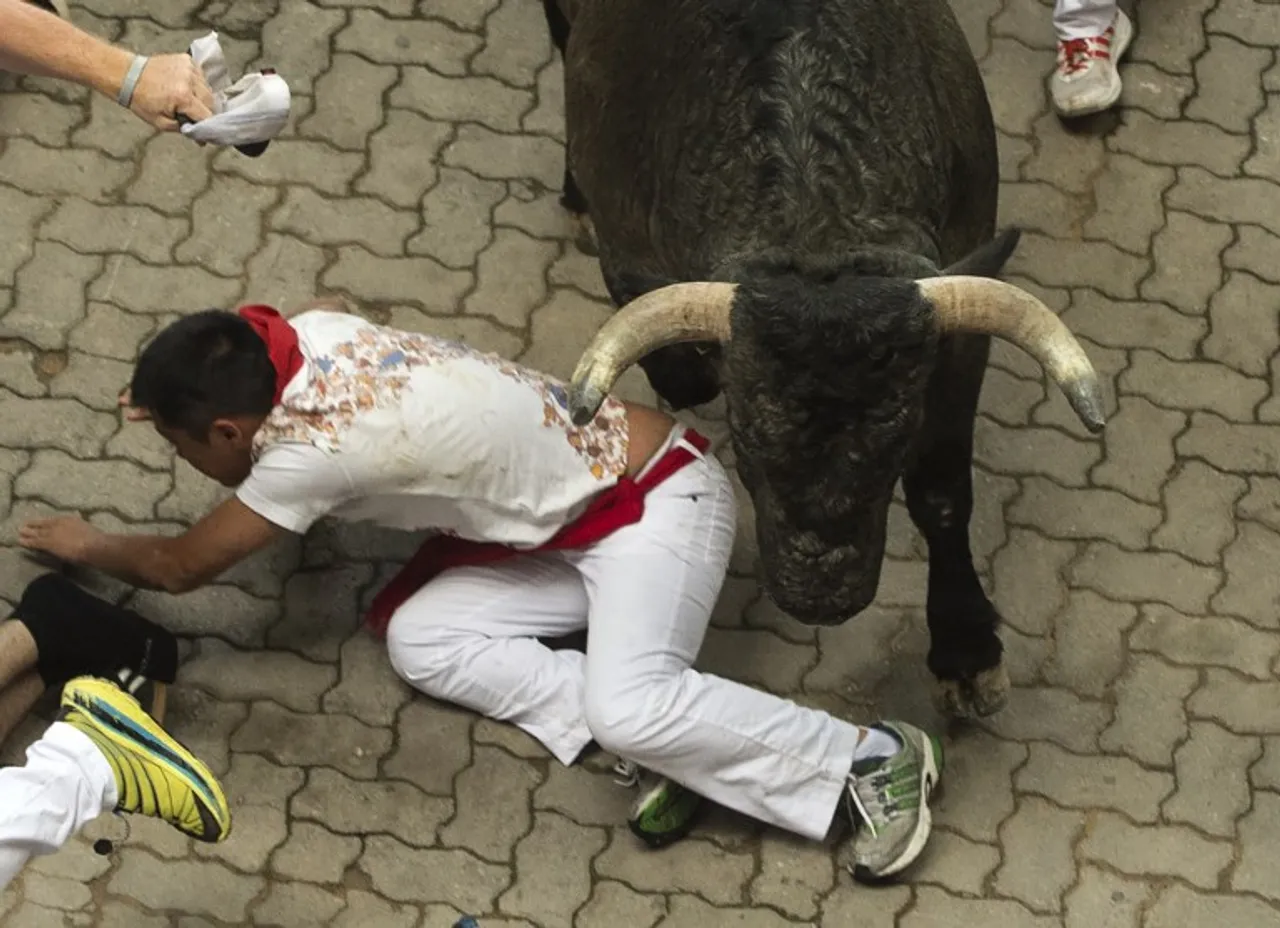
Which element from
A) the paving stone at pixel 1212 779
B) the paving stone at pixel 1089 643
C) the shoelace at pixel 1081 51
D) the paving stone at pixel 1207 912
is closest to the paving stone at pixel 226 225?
the shoelace at pixel 1081 51

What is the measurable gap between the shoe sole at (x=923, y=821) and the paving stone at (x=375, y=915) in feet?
3.87

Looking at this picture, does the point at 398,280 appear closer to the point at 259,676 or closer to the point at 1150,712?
the point at 259,676

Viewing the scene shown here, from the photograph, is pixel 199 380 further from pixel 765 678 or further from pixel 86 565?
pixel 765 678

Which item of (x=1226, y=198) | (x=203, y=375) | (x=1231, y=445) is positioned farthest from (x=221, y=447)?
(x=1226, y=198)

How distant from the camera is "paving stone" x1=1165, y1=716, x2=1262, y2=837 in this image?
4.68m

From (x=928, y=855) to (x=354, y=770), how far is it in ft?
5.14

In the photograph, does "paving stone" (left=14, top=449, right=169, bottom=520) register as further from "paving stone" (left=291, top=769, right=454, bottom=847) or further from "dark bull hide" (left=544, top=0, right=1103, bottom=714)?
"dark bull hide" (left=544, top=0, right=1103, bottom=714)

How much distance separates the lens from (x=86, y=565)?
4.95 m

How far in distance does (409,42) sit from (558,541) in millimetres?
2300

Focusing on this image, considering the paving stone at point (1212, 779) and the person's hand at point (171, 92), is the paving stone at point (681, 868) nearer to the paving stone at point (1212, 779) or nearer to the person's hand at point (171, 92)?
the paving stone at point (1212, 779)

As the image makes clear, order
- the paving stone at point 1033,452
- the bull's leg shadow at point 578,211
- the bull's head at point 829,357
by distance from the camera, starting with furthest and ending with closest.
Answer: the bull's leg shadow at point 578,211 → the paving stone at point 1033,452 → the bull's head at point 829,357

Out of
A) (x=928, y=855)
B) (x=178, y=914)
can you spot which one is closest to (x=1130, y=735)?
(x=928, y=855)

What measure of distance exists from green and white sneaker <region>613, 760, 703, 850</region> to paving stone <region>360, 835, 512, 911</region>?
14.9 inches

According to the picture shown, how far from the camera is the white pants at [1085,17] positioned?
5.78 metres
